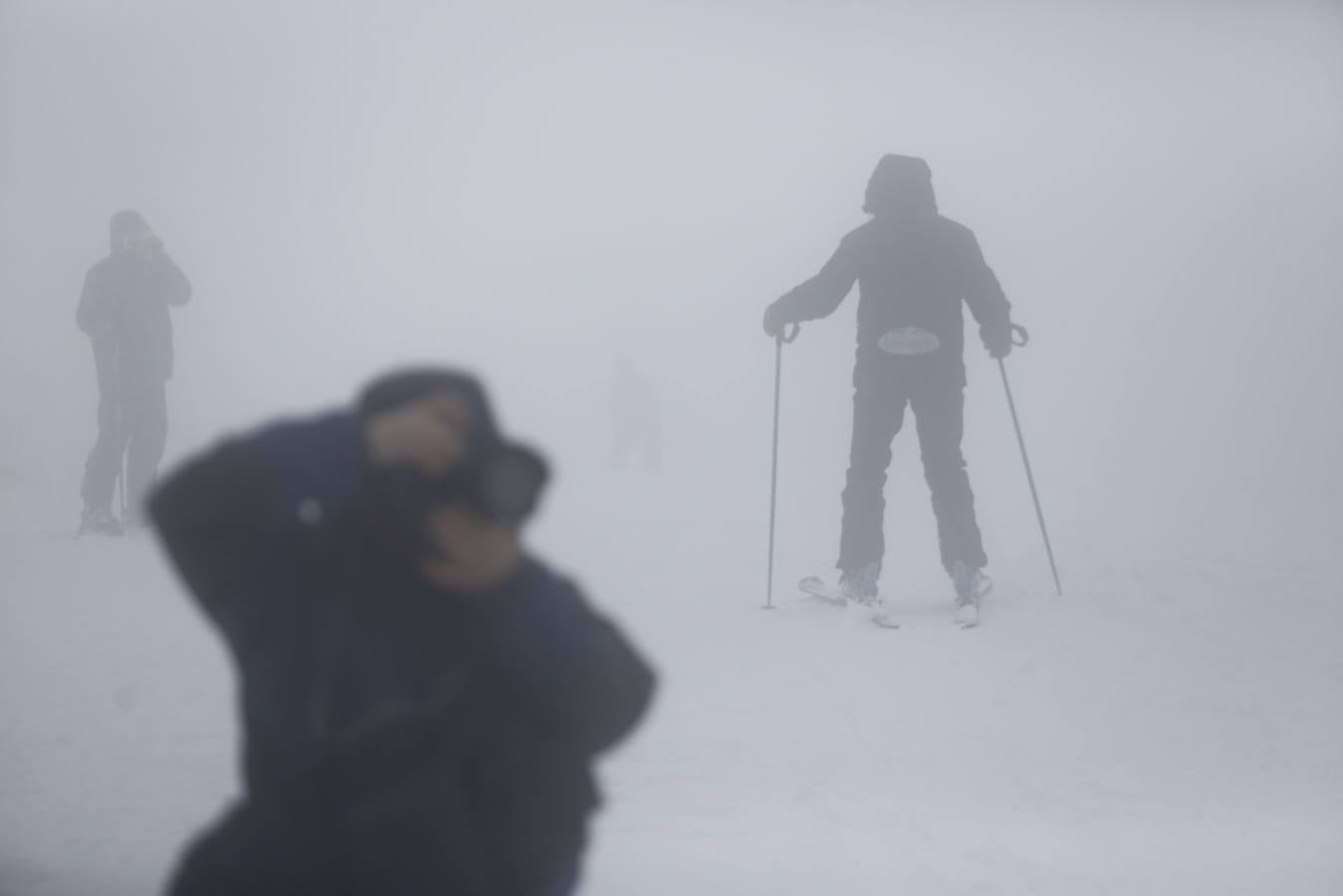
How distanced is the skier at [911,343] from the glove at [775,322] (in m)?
0.20

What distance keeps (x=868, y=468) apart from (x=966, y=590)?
18.5 inches

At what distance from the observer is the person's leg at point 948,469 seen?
3082mm

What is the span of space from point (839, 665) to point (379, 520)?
2003 millimetres

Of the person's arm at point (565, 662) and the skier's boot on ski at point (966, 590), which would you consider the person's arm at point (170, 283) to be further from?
the person's arm at point (565, 662)

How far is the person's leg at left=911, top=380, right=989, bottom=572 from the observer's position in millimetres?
3082

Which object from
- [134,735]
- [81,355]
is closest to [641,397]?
[81,355]

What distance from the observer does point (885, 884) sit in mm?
1979

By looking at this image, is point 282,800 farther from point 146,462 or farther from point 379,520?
point 146,462

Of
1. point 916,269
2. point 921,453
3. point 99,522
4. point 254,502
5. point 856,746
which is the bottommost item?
point 856,746

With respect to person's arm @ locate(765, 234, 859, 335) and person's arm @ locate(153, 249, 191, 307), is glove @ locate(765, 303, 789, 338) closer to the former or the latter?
person's arm @ locate(765, 234, 859, 335)

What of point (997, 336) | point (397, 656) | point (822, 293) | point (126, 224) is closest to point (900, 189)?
point (822, 293)

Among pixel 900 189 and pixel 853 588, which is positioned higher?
pixel 900 189

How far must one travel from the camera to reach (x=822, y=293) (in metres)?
3.26

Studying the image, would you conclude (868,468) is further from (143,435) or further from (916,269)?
(143,435)
